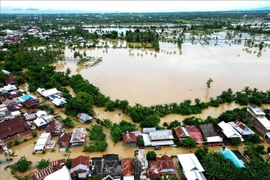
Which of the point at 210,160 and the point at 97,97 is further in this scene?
the point at 97,97

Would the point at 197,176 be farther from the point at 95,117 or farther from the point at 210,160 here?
the point at 95,117

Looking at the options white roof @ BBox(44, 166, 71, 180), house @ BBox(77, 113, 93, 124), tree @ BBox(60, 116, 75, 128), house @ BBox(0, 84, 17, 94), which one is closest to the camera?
white roof @ BBox(44, 166, 71, 180)

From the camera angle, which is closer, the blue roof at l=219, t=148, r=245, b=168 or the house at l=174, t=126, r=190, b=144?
the blue roof at l=219, t=148, r=245, b=168

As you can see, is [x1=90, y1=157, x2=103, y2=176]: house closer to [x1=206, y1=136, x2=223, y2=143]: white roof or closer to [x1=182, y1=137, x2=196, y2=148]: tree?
[x1=182, y1=137, x2=196, y2=148]: tree

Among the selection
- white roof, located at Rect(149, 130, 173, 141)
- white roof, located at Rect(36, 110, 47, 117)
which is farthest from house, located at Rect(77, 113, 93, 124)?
white roof, located at Rect(149, 130, 173, 141)

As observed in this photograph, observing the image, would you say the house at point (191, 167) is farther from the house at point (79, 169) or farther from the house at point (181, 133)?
the house at point (79, 169)

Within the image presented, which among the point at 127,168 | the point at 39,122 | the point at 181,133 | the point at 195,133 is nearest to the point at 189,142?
the point at 181,133

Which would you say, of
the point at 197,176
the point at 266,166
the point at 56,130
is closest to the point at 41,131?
the point at 56,130
